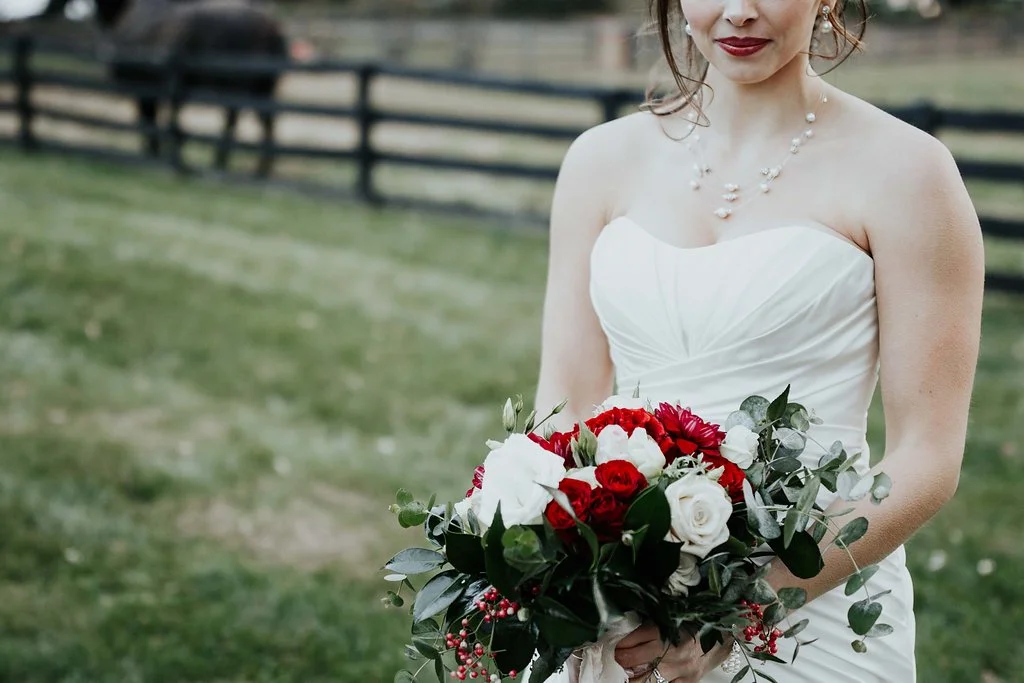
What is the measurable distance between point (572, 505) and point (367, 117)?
1057 cm

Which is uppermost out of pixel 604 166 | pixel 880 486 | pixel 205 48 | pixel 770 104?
→ pixel 770 104

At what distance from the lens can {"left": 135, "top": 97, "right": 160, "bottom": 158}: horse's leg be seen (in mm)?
13727

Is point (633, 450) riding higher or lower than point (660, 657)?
higher

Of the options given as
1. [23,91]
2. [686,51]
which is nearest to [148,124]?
[23,91]

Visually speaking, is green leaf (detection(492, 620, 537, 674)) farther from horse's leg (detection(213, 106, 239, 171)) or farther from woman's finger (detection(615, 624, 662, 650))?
horse's leg (detection(213, 106, 239, 171))

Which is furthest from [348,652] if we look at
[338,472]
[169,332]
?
[169,332]

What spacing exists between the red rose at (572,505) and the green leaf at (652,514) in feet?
0.22

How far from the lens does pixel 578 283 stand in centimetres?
245

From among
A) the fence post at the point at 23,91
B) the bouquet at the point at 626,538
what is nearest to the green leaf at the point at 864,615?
the bouquet at the point at 626,538

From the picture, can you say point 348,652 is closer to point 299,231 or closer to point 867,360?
point 867,360

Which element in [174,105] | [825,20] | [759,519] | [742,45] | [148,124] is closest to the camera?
[759,519]

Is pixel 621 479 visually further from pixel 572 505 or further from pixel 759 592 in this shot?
pixel 759 592

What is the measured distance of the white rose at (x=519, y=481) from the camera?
1.69m

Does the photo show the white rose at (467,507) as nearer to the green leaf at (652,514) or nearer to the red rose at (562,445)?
the red rose at (562,445)
